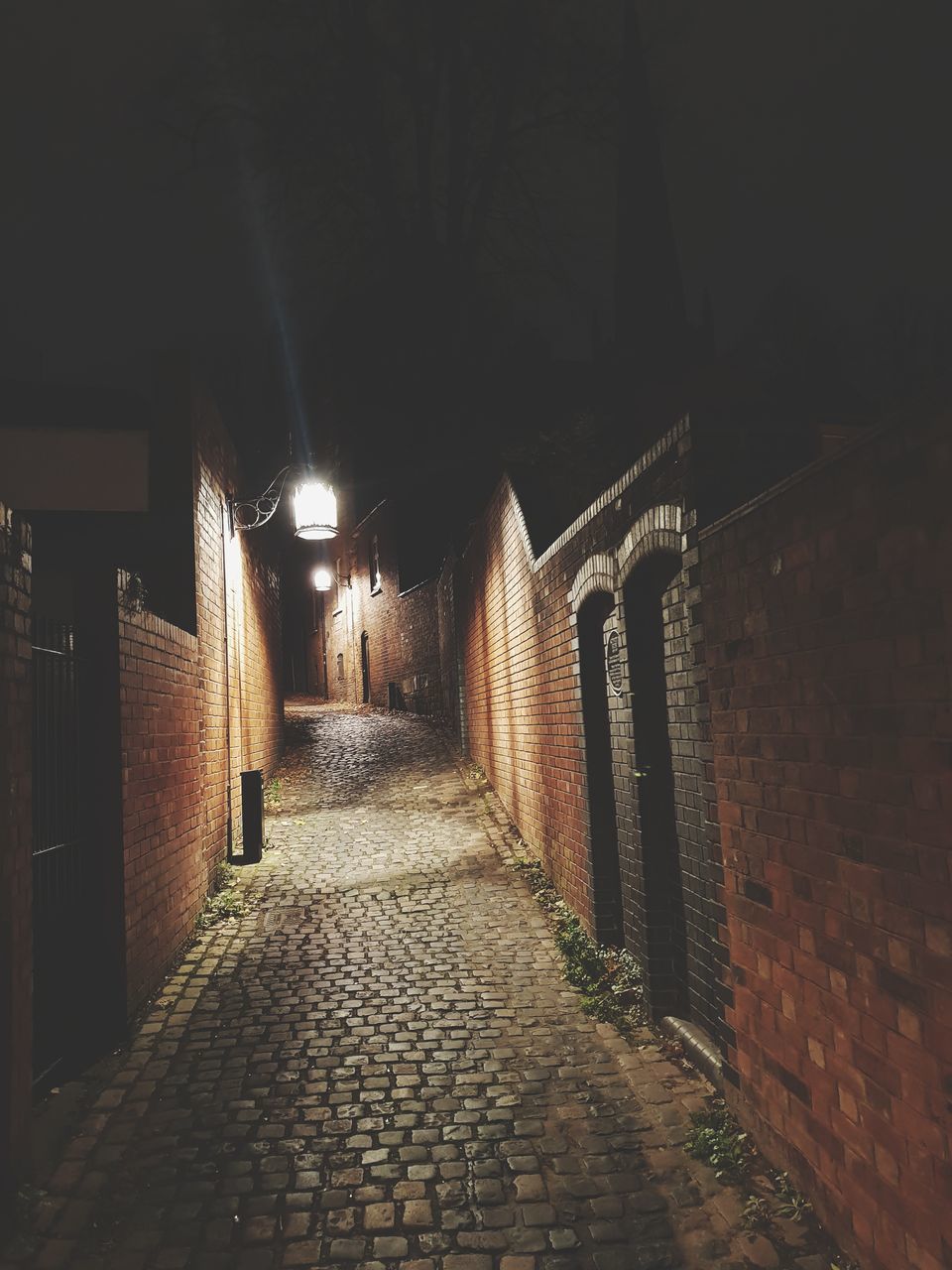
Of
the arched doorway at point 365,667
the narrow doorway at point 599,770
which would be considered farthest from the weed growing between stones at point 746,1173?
the arched doorway at point 365,667

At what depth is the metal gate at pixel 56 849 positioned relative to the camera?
3758 millimetres

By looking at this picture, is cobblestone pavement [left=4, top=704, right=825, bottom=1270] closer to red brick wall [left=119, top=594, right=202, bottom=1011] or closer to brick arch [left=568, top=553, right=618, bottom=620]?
red brick wall [left=119, top=594, right=202, bottom=1011]

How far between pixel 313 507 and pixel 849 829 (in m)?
7.21

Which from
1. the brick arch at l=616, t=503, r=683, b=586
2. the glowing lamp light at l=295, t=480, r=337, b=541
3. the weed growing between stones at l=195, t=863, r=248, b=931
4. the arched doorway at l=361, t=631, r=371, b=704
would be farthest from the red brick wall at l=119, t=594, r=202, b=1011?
the arched doorway at l=361, t=631, r=371, b=704

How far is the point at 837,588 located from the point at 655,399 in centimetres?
1339

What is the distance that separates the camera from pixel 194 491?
7.20m

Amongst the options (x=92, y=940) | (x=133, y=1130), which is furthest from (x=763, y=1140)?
(x=92, y=940)

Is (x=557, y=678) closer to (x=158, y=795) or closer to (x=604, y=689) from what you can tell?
(x=604, y=689)

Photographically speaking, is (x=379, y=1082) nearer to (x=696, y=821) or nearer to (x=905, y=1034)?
(x=696, y=821)

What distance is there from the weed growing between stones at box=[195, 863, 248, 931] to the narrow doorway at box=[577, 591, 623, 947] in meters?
3.15

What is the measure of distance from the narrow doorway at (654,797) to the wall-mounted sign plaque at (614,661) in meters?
0.21

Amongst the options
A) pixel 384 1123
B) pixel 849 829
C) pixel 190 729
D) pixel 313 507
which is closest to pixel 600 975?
pixel 384 1123

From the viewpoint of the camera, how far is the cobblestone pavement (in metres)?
2.68

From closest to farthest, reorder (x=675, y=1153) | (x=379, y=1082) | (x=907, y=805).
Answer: (x=907, y=805)
(x=675, y=1153)
(x=379, y=1082)
